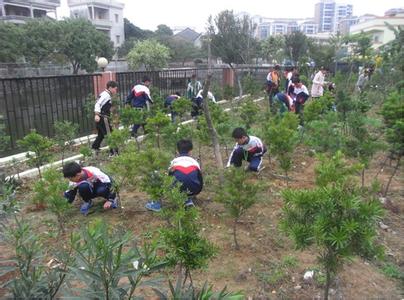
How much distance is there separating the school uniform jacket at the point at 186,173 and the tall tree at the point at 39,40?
92.9 ft

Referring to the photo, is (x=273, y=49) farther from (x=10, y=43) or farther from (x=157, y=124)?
(x=157, y=124)

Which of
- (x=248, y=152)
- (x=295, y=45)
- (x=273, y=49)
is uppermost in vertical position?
(x=295, y=45)

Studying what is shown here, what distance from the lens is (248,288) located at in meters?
3.17

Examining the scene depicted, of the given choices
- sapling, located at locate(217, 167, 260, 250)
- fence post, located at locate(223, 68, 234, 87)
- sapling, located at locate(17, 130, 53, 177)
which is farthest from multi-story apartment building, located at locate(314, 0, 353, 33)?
sapling, located at locate(217, 167, 260, 250)

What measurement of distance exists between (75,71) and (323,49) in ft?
68.8

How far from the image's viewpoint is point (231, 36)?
59.5 ft

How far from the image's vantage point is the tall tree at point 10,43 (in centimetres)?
A: 2811

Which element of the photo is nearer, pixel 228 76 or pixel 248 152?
pixel 248 152

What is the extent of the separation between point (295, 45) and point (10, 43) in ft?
66.9

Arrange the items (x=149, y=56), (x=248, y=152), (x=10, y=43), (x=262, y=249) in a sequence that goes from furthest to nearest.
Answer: (x=149, y=56)
(x=10, y=43)
(x=248, y=152)
(x=262, y=249)

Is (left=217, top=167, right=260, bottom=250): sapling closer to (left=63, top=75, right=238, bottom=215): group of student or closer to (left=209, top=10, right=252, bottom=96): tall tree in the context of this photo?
(left=63, top=75, right=238, bottom=215): group of student

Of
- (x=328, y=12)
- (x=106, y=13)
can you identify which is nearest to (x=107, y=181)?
(x=106, y=13)

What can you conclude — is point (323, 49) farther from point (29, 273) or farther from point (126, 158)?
point (29, 273)

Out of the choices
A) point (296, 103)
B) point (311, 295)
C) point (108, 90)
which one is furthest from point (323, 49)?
point (311, 295)
